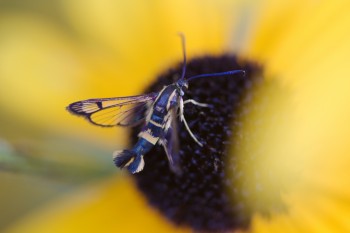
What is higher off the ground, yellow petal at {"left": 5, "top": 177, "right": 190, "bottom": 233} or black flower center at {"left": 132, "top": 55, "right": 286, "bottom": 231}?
black flower center at {"left": 132, "top": 55, "right": 286, "bottom": 231}

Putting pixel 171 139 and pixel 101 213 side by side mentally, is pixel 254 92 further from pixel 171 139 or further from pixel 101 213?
pixel 101 213

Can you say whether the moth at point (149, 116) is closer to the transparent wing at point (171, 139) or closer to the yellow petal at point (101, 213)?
the transparent wing at point (171, 139)

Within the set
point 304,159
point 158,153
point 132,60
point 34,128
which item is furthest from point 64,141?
point 304,159

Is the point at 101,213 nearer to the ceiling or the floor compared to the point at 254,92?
nearer to the floor

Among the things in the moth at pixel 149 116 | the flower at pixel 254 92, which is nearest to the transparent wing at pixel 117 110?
the moth at pixel 149 116

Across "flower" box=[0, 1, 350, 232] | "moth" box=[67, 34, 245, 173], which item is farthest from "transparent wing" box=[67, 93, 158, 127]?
"flower" box=[0, 1, 350, 232]

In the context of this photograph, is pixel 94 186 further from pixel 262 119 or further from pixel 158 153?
pixel 262 119

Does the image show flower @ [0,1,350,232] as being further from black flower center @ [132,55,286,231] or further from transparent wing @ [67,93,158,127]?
transparent wing @ [67,93,158,127]

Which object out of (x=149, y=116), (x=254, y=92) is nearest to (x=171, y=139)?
(x=149, y=116)
